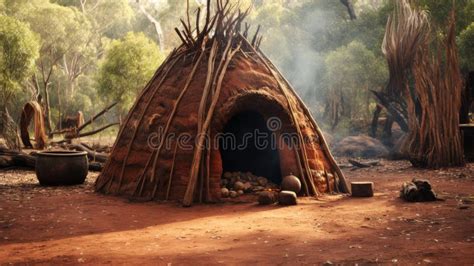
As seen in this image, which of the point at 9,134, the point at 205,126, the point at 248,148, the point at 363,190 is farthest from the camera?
the point at 9,134

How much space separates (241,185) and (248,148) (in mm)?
1865

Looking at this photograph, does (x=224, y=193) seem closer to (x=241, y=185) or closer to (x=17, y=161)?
(x=241, y=185)

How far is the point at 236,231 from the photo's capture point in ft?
16.5

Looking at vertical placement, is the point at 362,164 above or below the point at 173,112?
below

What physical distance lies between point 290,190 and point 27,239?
3850mm

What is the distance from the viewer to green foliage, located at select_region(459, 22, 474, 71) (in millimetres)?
13703

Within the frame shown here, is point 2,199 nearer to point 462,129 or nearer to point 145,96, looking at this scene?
point 145,96

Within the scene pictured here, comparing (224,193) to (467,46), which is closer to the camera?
(224,193)

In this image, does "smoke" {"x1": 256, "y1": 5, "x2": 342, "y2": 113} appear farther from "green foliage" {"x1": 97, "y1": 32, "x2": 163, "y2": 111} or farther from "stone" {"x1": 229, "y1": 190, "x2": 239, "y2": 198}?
"stone" {"x1": 229, "y1": 190, "x2": 239, "y2": 198}

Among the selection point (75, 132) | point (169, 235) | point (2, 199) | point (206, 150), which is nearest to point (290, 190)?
point (206, 150)

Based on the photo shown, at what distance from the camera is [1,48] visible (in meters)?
16.3

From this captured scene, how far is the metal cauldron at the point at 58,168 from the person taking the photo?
8.64m

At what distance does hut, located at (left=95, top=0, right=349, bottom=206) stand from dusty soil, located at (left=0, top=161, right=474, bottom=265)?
0.44 metres

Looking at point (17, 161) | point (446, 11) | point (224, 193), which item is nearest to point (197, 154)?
point (224, 193)
